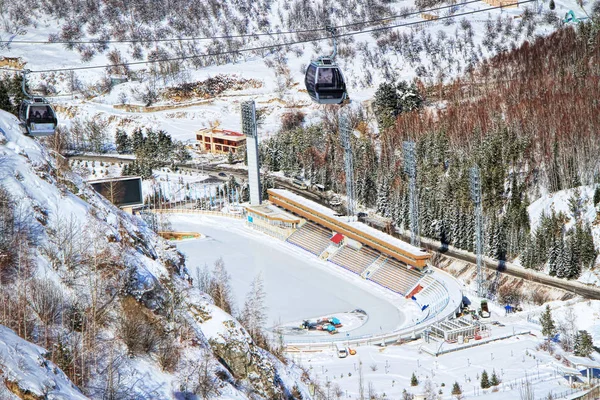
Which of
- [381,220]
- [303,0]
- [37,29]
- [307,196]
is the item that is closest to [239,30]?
[303,0]

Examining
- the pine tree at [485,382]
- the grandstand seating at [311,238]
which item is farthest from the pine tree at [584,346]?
the grandstand seating at [311,238]

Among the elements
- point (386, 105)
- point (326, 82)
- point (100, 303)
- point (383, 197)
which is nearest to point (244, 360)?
point (100, 303)

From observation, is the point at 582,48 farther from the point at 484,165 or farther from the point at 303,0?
the point at 303,0

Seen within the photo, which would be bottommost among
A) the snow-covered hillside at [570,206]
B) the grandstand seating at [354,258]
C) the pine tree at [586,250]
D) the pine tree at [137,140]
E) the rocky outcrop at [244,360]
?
the grandstand seating at [354,258]

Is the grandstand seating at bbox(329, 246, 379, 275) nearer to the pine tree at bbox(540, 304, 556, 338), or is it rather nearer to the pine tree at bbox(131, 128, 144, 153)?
the pine tree at bbox(540, 304, 556, 338)

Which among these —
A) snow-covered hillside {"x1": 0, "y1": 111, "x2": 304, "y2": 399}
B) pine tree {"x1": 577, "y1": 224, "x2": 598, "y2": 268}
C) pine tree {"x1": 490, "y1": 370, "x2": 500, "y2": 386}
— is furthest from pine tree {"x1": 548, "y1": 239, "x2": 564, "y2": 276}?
snow-covered hillside {"x1": 0, "y1": 111, "x2": 304, "y2": 399}

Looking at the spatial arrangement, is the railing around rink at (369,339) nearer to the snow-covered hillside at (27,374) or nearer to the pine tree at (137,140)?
the snow-covered hillside at (27,374)
